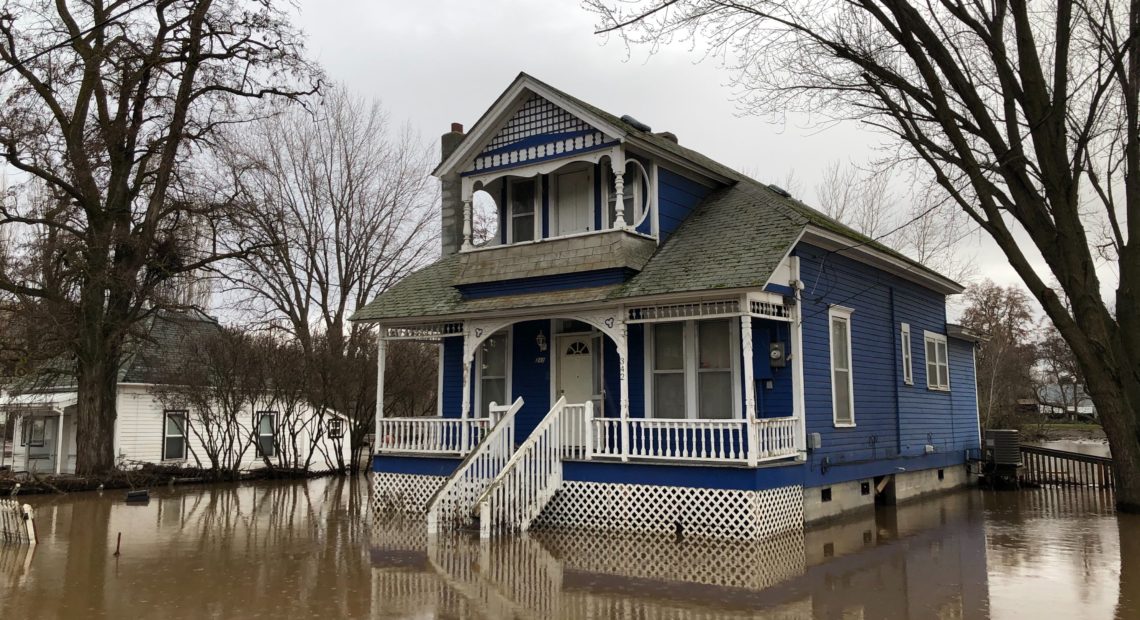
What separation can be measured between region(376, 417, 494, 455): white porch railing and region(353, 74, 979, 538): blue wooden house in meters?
0.05

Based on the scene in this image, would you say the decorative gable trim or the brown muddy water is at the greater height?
the decorative gable trim

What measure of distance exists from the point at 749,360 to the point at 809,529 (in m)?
3.03

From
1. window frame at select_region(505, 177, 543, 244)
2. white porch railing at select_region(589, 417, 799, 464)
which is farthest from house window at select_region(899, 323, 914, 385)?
window frame at select_region(505, 177, 543, 244)

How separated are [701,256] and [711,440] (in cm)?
323

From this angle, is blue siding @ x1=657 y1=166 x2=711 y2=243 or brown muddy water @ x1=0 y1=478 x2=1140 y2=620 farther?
blue siding @ x1=657 y1=166 x2=711 y2=243

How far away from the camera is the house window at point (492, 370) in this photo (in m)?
17.0

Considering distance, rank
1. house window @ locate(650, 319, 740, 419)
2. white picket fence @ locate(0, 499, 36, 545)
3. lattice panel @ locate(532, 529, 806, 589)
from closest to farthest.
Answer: lattice panel @ locate(532, 529, 806, 589) → white picket fence @ locate(0, 499, 36, 545) → house window @ locate(650, 319, 740, 419)

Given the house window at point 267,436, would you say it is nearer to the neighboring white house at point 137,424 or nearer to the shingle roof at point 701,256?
the neighboring white house at point 137,424

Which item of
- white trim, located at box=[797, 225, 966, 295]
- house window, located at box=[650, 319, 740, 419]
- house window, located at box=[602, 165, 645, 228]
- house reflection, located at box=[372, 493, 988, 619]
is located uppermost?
house window, located at box=[602, 165, 645, 228]

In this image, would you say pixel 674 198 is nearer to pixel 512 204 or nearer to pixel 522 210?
pixel 522 210

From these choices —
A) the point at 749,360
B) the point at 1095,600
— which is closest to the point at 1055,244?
the point at 749,360

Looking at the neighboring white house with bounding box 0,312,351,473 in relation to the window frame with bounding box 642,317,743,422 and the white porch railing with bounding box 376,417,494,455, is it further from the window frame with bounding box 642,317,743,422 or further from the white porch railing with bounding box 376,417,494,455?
the window frame with bounding box 642,317,743,422

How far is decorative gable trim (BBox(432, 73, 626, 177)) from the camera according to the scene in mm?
14984

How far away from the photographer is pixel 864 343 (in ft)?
55.3
